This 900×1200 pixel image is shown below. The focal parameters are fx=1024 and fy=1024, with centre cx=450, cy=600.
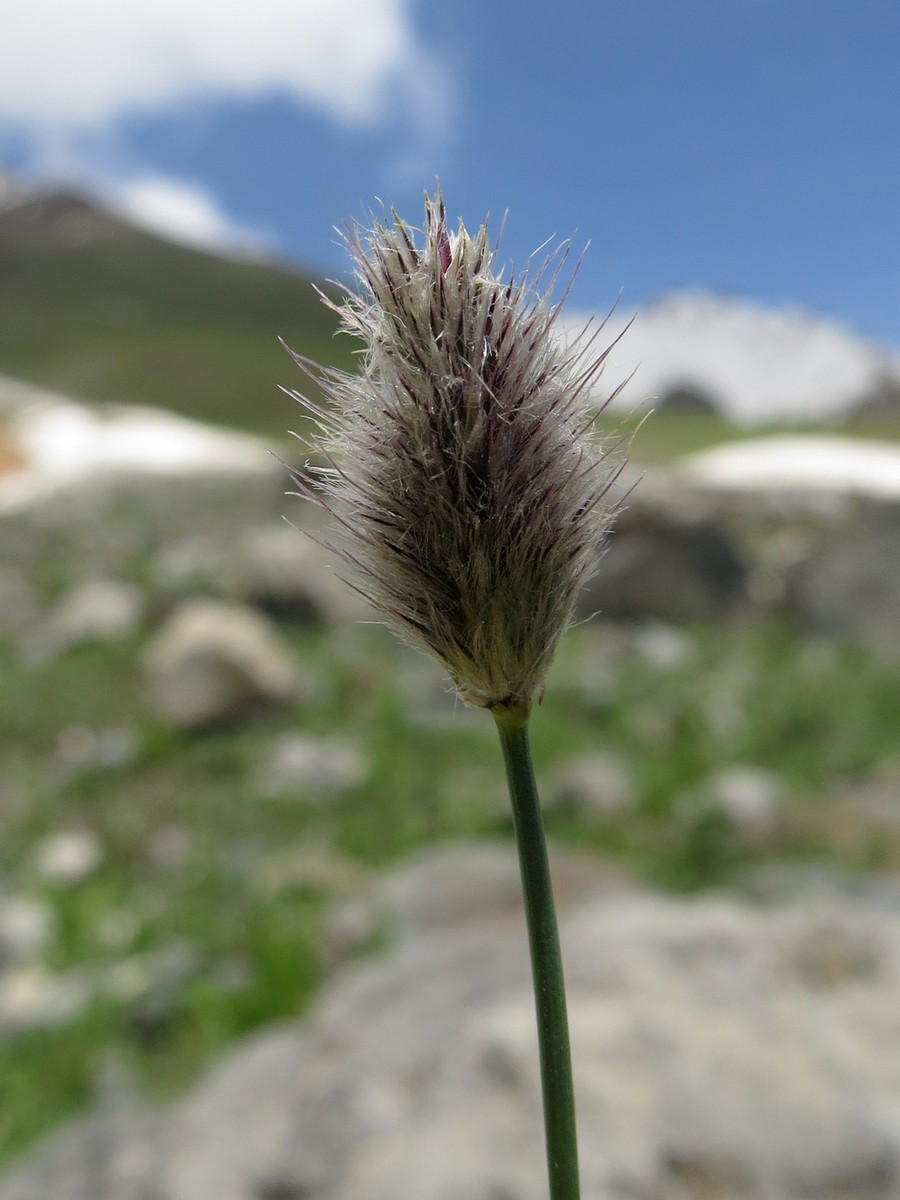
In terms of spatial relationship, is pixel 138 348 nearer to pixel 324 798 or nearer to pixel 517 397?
pixel 324 798

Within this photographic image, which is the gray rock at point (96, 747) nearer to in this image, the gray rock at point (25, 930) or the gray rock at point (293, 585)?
the gray rock at point (25, 930)

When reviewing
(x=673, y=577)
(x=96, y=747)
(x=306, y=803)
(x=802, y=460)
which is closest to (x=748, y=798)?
(x=306, y=803)

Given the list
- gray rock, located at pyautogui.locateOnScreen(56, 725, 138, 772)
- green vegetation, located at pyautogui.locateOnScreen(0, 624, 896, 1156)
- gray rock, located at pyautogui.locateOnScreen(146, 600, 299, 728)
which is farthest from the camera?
gray rock, located at pyautogui.locateOnScreen(146, 600, 299, 728)

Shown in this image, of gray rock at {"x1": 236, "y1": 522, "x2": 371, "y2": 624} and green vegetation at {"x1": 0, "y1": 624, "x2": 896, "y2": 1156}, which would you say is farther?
gray rock at {"x1": 236, "y1": 522, "x2": 371, "y2": 624}

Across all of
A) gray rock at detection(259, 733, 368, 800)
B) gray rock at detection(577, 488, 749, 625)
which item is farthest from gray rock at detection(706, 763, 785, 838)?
gray rock at detection(577, 488, 749, 625)

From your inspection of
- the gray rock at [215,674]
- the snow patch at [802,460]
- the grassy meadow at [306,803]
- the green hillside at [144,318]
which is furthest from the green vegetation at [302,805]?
the green hillside at [144,318]

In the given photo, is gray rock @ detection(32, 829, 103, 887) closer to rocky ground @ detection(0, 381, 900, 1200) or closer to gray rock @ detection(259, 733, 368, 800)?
rocky ground @ detection(0, 381, 900, 1200)
